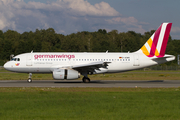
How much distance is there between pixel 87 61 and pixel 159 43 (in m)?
10.2

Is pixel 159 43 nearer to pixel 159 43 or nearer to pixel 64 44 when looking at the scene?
pixel 159 43

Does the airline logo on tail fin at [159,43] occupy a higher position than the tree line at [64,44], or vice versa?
the tree line at [64,44]

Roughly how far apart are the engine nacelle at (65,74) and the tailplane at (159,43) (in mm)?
10688

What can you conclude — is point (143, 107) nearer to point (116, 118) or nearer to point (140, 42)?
point (116, 118)

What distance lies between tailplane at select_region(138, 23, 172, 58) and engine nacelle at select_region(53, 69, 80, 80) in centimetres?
1069

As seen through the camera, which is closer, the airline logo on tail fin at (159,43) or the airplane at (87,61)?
the airplane at (87,61)

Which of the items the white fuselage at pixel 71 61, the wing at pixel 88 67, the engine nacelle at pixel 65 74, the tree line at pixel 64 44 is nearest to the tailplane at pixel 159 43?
the white fuselage at pixel 71 61

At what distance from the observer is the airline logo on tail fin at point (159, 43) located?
32.3 m

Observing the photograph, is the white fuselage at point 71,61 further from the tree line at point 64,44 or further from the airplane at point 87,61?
the tree line at point 64,44

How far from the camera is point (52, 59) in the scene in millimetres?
29984

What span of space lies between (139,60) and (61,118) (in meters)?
23.0

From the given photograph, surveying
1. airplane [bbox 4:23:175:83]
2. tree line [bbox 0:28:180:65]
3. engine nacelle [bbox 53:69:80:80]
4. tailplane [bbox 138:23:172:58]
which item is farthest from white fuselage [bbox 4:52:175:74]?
tree line [bbox 0:28:180:65]

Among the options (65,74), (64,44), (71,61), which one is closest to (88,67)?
(71,61)

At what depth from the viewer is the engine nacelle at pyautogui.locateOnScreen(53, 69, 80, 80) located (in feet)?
89.3
